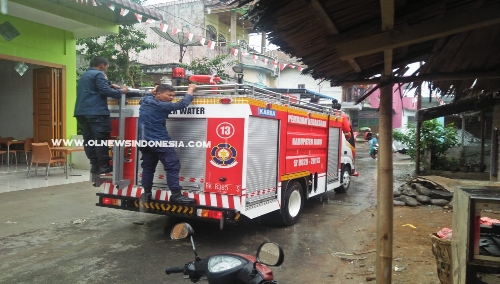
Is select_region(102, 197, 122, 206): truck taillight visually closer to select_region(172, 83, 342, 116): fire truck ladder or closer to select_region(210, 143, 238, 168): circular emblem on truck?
select_region(210, 143, 238, 168): circular emblem on truck

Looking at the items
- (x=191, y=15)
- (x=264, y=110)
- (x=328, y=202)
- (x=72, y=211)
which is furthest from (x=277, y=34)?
(x=191, y=15)

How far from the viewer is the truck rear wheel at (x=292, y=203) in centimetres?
615

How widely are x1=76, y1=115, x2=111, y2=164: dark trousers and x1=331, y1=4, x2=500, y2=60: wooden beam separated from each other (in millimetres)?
3905

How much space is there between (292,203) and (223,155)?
78.7 inches

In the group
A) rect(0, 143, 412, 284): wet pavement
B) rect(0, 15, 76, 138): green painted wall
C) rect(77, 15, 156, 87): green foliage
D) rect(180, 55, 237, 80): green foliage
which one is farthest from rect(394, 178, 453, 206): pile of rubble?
rect(77, 15, 156, 87): green foliage

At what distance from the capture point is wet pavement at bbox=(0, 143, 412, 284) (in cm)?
430

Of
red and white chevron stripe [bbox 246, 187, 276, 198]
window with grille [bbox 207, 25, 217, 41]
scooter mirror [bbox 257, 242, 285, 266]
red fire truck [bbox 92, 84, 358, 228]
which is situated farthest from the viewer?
window with grille [bbox 207, 25, 217, 41]

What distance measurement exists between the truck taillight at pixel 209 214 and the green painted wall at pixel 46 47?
7.71m

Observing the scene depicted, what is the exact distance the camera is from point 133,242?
17.6 feet

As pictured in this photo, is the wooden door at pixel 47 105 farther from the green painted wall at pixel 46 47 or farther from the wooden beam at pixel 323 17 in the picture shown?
the wooden beam at pixel 323 17

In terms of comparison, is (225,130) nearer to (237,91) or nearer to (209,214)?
Answer: (237,91)

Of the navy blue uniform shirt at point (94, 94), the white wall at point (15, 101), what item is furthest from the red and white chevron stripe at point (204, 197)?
the white wall at point (15, 101)

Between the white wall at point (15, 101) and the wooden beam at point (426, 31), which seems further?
the white wall at point (15, 101)

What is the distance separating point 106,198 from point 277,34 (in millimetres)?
4045
